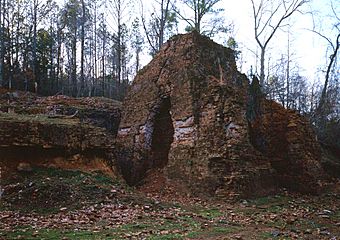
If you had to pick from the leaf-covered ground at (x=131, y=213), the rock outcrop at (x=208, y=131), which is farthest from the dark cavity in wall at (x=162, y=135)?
the leaf-covered ground at (x=131, y=213)

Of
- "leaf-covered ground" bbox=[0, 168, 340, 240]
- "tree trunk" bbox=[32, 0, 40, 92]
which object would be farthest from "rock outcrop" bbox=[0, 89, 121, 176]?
"tree trunk" bbox=[32, 0, 40, 92]

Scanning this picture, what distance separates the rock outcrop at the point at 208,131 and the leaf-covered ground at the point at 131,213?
2.88 ft

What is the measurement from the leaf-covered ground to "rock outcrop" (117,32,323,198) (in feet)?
2.88

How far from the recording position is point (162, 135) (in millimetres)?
15984

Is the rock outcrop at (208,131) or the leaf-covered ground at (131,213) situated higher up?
the rock outcrop at (208,131)

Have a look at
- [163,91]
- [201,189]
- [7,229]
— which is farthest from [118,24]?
[7,229]

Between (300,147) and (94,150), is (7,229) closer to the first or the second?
(94,150)

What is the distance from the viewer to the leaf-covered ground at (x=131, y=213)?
738cm

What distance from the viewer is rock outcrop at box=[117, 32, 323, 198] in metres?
12.7

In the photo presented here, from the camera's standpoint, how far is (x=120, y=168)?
622 inches

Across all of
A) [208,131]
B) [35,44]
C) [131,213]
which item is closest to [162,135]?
[208,131]

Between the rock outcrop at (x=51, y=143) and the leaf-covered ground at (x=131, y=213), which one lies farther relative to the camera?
the rock outcrop at (x=51, y=143)

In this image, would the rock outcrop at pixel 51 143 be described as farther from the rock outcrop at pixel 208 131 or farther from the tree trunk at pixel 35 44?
the tree trunk at pixel 35 44

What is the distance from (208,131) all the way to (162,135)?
11.3ft
